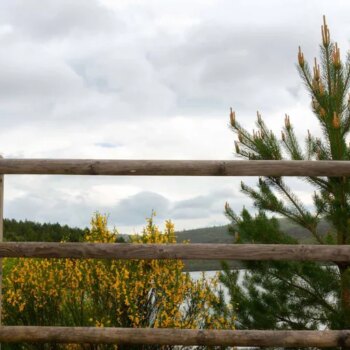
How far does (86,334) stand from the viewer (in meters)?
4.17

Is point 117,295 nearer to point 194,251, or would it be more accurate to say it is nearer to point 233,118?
point 194,251

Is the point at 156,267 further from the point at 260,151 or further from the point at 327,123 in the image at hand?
the point at 327,123

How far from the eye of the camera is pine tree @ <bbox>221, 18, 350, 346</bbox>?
22.8 ft

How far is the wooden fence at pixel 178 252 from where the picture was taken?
410cm

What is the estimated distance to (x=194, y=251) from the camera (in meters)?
4.11

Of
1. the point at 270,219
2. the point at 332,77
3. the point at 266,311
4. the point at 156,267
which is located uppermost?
the point at 332,77

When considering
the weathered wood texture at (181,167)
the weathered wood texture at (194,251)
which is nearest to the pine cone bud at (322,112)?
the weathered wood texture at (181,167)

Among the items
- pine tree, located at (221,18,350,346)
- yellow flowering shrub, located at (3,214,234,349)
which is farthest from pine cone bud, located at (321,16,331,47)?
yellow flowering shrub, located at (3,214,234,349)

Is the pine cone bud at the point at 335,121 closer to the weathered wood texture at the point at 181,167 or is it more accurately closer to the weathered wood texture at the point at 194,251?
the weathered wood texture at the point at 181,167

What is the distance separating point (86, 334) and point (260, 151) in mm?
3768

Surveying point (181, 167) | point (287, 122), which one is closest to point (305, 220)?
point (287, 122)

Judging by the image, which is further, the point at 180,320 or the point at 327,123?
the point at 327,123

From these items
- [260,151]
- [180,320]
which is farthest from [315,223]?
[180,320]

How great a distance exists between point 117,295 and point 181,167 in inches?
80.4
